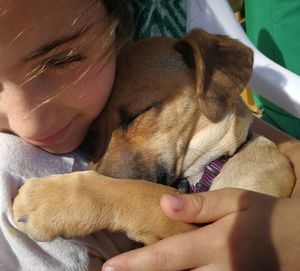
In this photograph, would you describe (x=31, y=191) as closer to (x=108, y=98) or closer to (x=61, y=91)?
(x=61, y=91)

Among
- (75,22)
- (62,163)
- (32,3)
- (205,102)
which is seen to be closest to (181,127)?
(205,102)

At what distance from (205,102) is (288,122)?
147cm

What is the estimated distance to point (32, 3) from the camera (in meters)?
1.11

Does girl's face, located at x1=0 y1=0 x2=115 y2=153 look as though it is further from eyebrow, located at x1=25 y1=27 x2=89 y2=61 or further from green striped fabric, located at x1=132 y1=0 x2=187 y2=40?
green striped fabric, located at x1=132 y1=0 x2=187 y2=40

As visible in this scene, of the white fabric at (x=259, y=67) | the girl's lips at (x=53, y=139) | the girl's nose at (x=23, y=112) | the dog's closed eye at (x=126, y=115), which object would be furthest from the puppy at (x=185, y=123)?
the white fabric at (x=259, y=67)

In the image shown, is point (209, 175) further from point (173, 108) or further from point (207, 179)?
point (173, 108)

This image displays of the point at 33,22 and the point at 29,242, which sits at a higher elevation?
the point at 33,22

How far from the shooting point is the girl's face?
3.71 feet

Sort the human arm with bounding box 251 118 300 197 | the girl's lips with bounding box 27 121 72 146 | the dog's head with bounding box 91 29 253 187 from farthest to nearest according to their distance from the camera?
the human arm with bounding box 251 118 300 197
the dog's head with bounding box 91 29 253 187
the girl's lips with bounding box 27 121 72 146

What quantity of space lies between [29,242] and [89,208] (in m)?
0.19

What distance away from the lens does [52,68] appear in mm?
1286


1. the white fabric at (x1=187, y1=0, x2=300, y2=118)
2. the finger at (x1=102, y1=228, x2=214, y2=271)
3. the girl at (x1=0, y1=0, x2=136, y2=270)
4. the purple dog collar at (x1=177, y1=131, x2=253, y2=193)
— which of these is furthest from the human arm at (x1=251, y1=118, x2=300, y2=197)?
the girl at (x1=0, y1=0, x2=136, y2=270)

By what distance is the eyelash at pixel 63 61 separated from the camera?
4.11 ft

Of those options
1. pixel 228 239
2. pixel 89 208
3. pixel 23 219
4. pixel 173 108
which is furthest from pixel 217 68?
pixel 23 219
